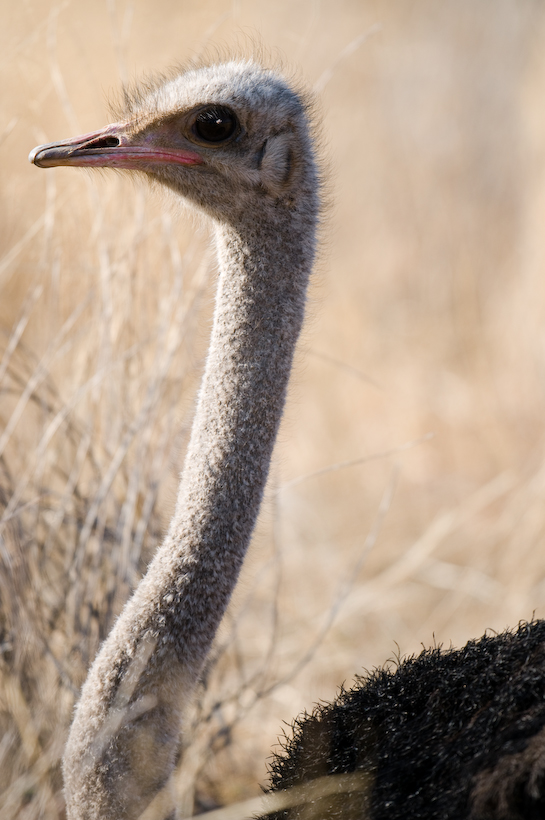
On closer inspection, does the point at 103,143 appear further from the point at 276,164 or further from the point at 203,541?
the point at 203,541

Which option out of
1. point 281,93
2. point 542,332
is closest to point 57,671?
point 281,93

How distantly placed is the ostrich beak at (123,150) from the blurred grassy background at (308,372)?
1.30 feet

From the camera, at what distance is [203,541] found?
1.72m

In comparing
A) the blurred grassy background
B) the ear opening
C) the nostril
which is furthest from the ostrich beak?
the blurred grassy background

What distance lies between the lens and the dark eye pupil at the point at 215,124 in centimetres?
178

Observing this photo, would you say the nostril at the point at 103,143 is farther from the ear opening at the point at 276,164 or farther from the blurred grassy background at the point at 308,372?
the blurred grassy background at the point at 308,372

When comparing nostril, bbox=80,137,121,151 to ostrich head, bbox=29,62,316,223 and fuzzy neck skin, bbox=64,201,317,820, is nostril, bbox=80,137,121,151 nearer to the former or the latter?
ostrich head, bbox=29,62,316,223

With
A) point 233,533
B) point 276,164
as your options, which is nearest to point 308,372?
point 276,164

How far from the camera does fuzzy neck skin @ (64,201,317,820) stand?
1687mm

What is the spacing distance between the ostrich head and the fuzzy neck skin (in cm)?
6

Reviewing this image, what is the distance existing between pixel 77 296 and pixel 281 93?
1.52 metres

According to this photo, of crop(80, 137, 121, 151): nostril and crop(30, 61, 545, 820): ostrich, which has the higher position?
crop(80, 137, 121, 151): nostril

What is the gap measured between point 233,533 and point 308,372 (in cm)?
477

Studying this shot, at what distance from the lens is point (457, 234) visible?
259 inches
